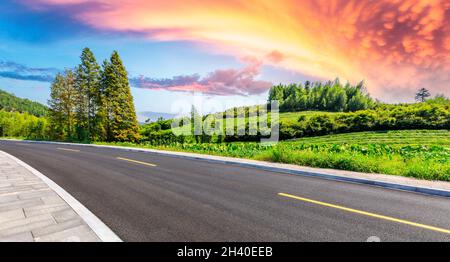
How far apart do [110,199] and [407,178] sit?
9.79m

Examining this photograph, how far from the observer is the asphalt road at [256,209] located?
13.4 feet

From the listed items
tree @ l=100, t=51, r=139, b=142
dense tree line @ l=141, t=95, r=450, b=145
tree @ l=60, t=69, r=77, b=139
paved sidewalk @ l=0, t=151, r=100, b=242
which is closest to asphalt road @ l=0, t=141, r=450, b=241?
paved sidewalk @ l=0, t=151, r=100, b=242

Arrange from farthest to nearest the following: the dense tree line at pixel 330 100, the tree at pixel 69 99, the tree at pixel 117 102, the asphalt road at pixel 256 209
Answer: the dense tree line at pixel 330 100 < the tree at pixel 69 99 < the tree at pixel 117 102 < the asphalt road at pixel 256 209

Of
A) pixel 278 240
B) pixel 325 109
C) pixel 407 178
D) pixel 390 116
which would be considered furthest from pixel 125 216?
pixel 325 109

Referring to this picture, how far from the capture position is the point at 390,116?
2088 inches

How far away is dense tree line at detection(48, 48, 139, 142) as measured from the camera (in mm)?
37094

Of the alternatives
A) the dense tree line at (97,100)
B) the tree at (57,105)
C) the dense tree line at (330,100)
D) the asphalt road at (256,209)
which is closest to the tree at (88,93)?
the dense tree line at (97,100)

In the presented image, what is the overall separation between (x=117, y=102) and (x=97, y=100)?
4.26 m

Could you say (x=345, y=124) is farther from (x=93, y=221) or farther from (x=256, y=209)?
(x=93, y=221)

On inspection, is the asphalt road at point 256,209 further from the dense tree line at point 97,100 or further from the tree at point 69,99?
the tree at point 69,99

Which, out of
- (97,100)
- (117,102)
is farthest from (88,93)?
(117,102)

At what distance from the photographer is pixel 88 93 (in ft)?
130
